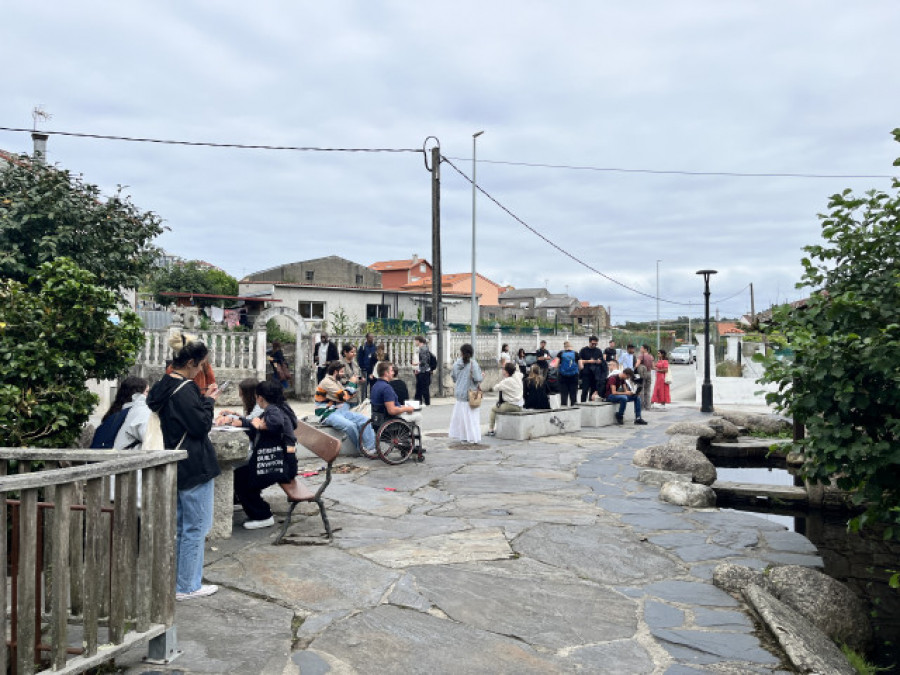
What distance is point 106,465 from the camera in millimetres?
3230

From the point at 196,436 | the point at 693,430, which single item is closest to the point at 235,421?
the point at 196,436

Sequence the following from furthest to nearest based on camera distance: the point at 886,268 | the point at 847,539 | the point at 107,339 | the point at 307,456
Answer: the point at 307,456 → the point at 847,539 → the point at 107,339 → the point at 886,268

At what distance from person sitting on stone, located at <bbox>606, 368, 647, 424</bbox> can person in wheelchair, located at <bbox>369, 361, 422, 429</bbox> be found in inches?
281

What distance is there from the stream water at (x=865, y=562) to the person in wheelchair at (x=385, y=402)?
15.2 ft

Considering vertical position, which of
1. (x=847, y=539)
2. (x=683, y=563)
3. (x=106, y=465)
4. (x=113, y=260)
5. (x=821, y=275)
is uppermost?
(x=113, y=260)

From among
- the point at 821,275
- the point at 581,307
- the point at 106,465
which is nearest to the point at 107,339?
the point at 106,465

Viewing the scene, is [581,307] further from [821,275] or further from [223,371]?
[821,275]

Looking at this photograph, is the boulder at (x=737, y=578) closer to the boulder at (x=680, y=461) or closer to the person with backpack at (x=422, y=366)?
the boulder at (x=680, y=461)

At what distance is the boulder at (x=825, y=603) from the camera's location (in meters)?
4.86

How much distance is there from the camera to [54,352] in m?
6.14

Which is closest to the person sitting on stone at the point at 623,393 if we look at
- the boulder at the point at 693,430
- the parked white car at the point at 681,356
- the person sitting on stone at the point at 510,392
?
the boulder at the point at 693,430

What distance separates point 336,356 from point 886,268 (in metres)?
13.7

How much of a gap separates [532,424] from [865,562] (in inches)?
231

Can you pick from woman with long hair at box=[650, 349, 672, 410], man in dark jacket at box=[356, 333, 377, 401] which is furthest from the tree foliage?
woman with long hair at box=[650, 349, 672, 410]
